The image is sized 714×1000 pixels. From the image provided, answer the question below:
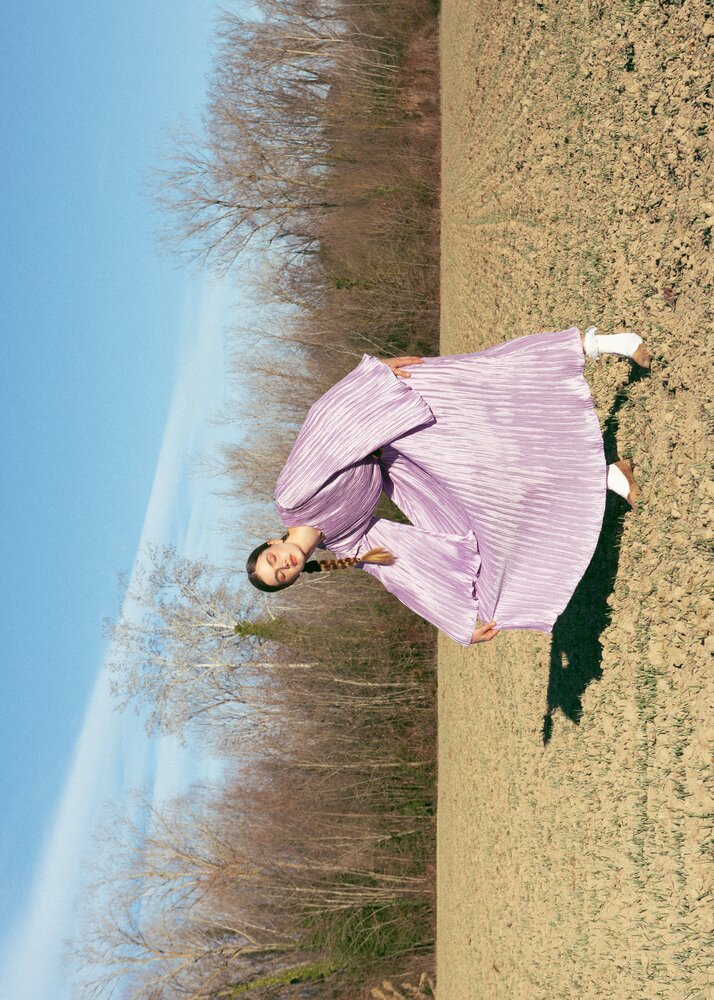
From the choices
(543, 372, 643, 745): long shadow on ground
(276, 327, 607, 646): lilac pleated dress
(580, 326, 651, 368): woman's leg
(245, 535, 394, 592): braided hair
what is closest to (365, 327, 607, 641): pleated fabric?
(276, 327, 607, 646): lilac pleated dress

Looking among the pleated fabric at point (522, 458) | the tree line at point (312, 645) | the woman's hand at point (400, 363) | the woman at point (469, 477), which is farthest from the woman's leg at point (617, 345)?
the tree line at point (312, 645)

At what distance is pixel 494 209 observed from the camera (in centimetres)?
1132

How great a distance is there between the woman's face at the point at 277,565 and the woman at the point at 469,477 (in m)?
0.01

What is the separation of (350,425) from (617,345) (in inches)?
59.8

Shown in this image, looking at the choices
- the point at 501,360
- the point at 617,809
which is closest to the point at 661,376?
the point at 501,360

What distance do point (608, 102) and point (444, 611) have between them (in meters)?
4.06

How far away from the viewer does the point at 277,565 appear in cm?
417

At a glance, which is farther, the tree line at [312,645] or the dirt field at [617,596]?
the tree line at [312,645]

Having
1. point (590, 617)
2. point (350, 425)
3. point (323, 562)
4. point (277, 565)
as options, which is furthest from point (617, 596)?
point (277, 565)

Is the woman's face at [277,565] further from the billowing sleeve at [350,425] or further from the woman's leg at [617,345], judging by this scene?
the woman's leg at [617,345]

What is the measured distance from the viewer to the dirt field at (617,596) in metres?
4.44

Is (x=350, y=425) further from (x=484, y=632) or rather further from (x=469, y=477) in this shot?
(x=484, y=632)

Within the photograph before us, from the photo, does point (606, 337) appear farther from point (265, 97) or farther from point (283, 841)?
point (265, 97)

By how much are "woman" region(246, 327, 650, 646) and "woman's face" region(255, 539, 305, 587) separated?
10 mm
